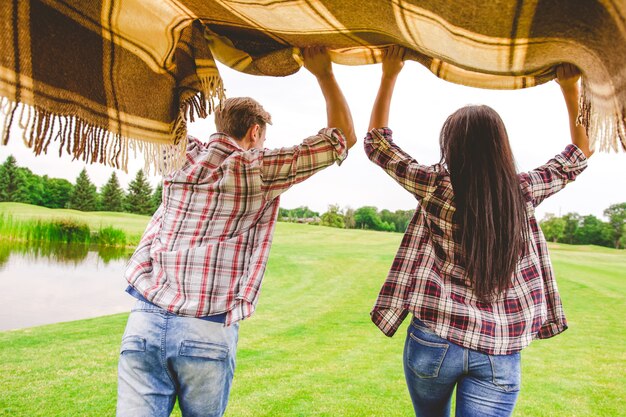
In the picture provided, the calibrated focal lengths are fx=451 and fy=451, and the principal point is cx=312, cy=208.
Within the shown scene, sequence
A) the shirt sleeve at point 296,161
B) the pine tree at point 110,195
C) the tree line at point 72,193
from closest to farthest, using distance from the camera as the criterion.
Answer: the shirt sleeve at point 296,161
the tree line at point 72,193
the pine tree at point 110,195

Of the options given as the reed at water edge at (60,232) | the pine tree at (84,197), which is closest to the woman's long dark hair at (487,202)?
the reed at water edge at (60,232)

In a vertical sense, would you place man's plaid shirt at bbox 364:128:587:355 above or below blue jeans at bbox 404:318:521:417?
above

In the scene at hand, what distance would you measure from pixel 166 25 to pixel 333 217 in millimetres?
55002

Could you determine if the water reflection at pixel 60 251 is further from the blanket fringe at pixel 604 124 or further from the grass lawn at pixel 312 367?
the blanket fringe at pixel 604 124

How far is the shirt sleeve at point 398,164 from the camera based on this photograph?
57.4 inches

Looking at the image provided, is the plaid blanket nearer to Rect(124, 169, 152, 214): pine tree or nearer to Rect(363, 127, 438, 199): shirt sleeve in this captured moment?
Rect(363, 127, 438, 199): shirt sleeve

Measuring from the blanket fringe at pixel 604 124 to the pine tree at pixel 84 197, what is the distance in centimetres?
4519

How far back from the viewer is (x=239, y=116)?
157 cm

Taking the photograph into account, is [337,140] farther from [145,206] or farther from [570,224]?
[570,224]

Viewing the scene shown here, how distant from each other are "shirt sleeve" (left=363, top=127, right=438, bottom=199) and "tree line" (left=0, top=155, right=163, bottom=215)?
37.0 metres

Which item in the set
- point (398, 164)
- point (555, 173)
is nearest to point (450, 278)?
point (398, 164)

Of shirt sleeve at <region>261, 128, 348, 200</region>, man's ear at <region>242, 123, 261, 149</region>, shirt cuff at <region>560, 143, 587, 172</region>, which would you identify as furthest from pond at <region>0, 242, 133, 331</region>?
shirt cuff at <region>560, 143, 587, 172</region>

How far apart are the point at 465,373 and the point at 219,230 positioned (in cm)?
89

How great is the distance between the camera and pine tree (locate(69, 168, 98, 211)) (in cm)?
4159
